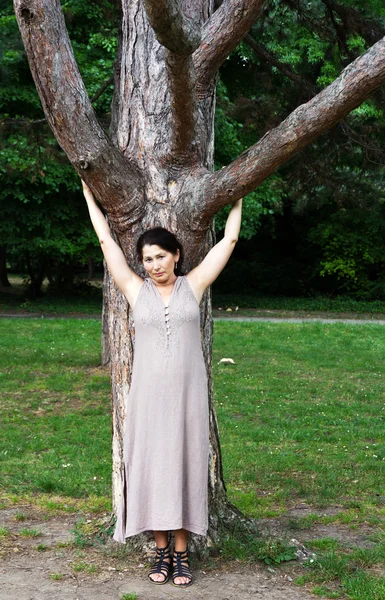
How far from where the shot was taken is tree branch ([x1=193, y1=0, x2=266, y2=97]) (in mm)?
4535

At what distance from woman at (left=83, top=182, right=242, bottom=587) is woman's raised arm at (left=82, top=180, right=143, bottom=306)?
1 cm

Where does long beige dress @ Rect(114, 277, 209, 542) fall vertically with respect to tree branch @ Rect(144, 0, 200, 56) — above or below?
below

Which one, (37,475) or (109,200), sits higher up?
(109,200)

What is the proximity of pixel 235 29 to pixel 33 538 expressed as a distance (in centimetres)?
349

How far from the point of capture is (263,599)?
4.25 m

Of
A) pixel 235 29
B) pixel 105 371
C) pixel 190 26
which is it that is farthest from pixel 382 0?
pixel 105 371

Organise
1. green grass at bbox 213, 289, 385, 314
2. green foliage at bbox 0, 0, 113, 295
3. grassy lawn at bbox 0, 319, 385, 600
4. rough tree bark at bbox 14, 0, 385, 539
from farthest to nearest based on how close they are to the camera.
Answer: green grass at bbox 213, 289, 385, 314
green foliage at bbox 0, 0, 113, 295
grassy lawn at bbox 0, 319, 385, 600
rough tree bark at bbox 14, 0, 385, 539

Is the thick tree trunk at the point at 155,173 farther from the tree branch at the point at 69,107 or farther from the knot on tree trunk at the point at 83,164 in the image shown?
the knot on tree trunk at the point at 83,164

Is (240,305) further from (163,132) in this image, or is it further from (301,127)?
(301,127)

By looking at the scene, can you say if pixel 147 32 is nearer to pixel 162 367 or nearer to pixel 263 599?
pixel 162 367

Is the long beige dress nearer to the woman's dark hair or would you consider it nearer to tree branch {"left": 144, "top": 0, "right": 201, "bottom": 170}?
the woman's dark hair

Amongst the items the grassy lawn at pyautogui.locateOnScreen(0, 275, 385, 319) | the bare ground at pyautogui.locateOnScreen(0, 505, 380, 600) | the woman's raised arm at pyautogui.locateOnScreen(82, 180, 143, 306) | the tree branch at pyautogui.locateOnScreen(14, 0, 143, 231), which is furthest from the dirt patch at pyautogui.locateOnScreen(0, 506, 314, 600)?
the grassy lawn at pyautogui.locateOnScreen(0, 275, 385, 319)

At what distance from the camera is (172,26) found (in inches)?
126

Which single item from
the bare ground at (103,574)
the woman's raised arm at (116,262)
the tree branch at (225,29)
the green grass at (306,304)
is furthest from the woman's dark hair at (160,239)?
the green grass at (306,304)
